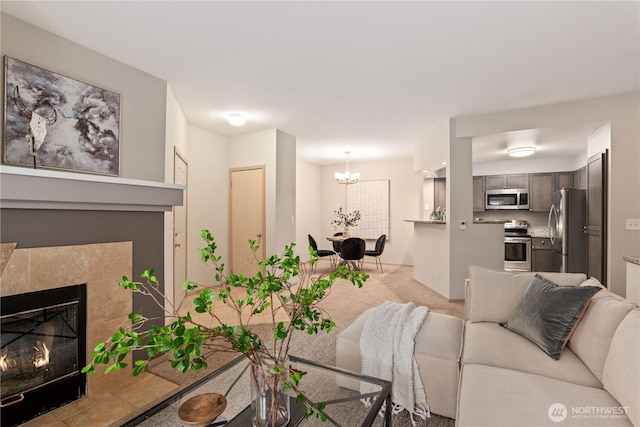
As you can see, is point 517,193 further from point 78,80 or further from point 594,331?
point 78,80

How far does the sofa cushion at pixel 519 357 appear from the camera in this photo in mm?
1497

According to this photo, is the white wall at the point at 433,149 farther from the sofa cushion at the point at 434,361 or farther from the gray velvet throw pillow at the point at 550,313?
the sofa cushion at the point at 434,361

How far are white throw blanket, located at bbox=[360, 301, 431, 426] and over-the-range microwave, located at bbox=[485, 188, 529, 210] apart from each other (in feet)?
17.0

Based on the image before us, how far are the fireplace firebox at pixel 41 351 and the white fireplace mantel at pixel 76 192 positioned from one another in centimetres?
58

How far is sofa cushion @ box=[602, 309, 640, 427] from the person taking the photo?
1141 millimetres

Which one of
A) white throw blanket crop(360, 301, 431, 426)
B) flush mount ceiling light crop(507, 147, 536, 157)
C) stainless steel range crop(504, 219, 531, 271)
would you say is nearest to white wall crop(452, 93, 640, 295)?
flush mount ceiling light crop(507, 147, 536, 157)

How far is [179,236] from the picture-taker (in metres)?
3.95

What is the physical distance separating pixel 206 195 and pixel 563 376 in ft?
15.3

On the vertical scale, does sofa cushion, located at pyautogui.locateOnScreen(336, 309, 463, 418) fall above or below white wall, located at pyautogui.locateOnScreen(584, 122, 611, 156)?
below

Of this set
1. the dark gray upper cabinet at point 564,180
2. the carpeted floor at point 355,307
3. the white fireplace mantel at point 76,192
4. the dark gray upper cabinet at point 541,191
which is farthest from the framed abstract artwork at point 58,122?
the dark gray upper cabinet at point 564,180

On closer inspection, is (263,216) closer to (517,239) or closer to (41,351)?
(41,351)

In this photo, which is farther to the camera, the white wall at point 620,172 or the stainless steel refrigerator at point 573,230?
the stainless steel refrigerator at point 573,230

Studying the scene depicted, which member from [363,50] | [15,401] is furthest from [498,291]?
[15,401]

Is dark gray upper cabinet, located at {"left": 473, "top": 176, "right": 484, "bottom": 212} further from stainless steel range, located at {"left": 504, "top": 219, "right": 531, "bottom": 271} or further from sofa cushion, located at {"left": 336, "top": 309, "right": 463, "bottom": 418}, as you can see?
sofa cushion, located at {"left": 336, "top": 309, "right": 463, "bottom": 418}
